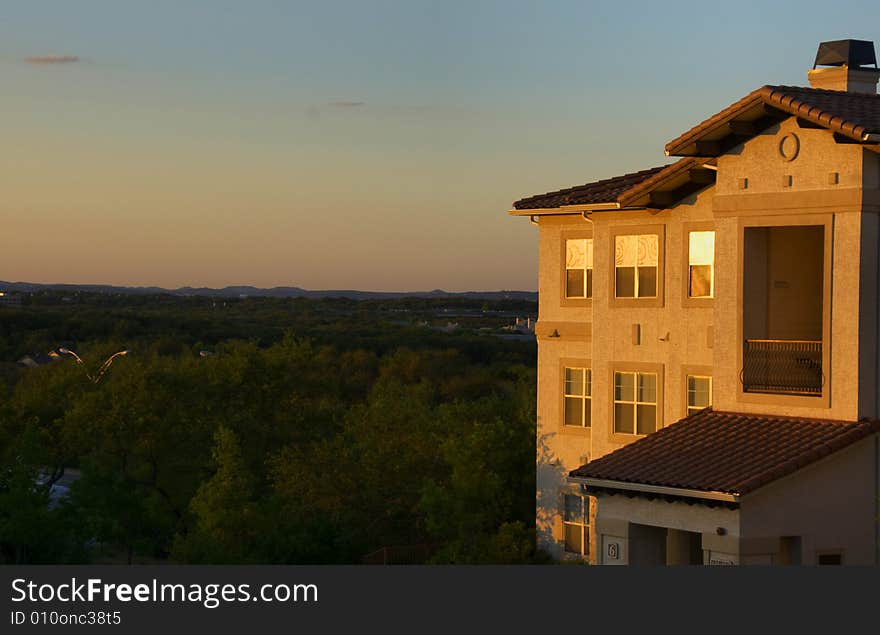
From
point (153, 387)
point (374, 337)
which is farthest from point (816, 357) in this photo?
point (374, 337)

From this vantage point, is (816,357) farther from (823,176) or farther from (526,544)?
(526,544)

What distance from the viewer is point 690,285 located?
1099 inches

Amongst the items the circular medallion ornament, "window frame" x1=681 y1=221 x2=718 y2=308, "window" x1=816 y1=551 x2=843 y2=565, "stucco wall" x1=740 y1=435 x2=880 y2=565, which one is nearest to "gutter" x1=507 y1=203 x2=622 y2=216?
"window frame" x1=681 y1=221 x2=718 y2=308

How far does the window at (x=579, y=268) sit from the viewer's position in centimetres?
3028

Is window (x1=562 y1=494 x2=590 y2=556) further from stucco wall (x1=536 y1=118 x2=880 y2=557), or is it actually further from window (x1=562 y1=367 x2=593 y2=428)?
window (x1=562 y1=367 x2=593 y2=428)

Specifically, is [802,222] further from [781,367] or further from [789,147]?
[781,367]

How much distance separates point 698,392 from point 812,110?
6.74 metres

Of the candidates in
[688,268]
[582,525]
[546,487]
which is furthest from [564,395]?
[688,268]

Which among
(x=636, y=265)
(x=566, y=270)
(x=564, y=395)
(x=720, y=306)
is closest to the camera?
(x=720, y=306)

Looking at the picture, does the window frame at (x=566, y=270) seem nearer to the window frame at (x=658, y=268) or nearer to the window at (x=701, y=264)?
the window frame at (x=658, y=268)

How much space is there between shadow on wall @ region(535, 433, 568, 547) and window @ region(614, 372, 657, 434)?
2.25m

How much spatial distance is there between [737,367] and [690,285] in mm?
2734

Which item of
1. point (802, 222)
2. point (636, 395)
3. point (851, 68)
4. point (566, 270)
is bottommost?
point (636, 395)

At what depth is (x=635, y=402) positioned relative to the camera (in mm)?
29109
